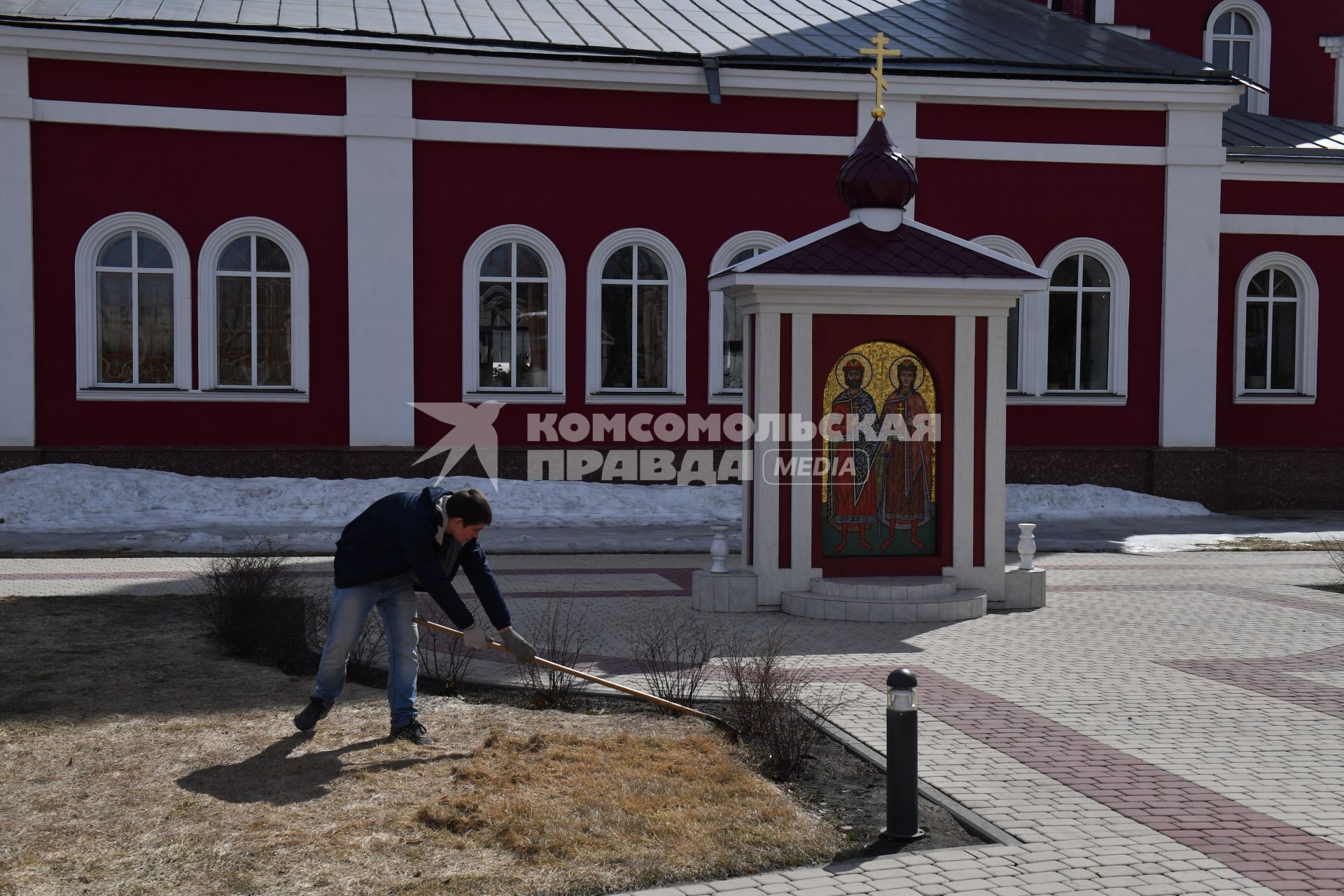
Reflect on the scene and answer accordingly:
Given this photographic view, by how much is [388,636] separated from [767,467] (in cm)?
506

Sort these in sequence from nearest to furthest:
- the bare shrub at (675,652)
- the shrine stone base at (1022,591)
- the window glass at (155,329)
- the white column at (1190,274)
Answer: the bare shrub at (675,652) → the shrine stone base at (1022,591) → the window glass at (155,329) → the white column at (1190,274)

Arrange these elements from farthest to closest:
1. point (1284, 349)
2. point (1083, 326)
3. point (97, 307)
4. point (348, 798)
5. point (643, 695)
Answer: point (1284, 349) → point (1083, 326) → point (97, 307) → point (643, 695) → point (348, 798)

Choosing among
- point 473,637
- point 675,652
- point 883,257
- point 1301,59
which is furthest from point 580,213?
point 1301,59

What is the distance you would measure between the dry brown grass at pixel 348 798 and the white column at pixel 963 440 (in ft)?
16.8

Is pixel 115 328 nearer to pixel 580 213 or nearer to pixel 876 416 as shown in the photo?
pixel 580 213

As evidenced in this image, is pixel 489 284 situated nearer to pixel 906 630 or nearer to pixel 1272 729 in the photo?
pixel 906 630

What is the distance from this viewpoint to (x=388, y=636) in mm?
7219

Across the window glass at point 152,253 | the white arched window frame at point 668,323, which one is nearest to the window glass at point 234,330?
→ the window glass at point 152,253

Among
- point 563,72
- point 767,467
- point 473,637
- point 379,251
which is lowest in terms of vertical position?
point 473,637

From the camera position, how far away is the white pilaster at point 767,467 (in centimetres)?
1158

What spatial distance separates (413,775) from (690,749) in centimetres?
146

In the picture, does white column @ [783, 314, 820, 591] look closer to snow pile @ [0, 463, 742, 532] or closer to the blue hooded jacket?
the blue hooded jacket

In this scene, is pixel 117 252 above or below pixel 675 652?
above

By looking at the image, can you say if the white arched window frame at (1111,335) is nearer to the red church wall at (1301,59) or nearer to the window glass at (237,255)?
the red church wall at (1301,59)
